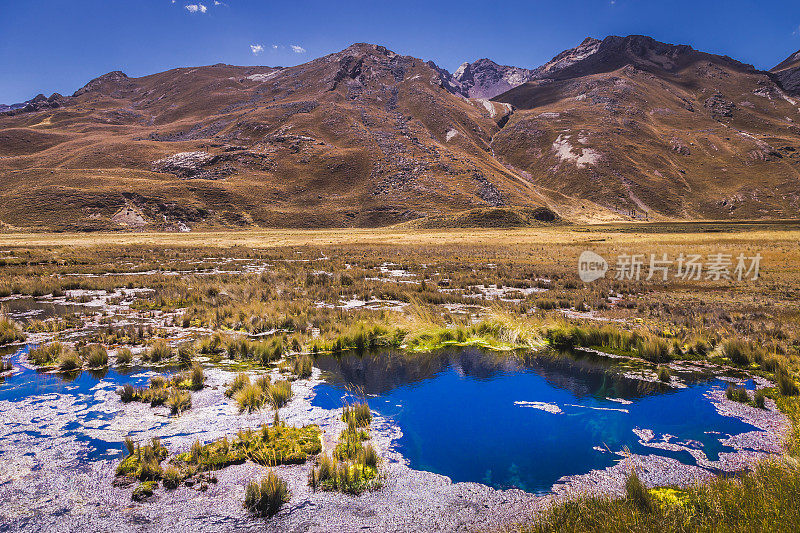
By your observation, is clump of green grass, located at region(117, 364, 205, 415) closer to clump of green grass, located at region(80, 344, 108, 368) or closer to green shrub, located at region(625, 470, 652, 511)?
clump of green grass, located at region(80, 344, 108, 368)

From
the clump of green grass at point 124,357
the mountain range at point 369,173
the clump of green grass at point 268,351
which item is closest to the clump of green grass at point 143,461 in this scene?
the clump of green grass at point 268,351

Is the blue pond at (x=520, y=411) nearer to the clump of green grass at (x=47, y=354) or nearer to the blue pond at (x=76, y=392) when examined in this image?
the blue pond at (x=76, y=392)

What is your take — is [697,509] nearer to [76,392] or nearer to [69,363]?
[76,392]

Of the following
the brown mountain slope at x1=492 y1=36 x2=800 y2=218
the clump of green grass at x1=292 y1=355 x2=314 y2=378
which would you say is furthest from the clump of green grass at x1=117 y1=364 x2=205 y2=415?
the brown mountain slope at x1=492 y1=36 x2=800 y2=218

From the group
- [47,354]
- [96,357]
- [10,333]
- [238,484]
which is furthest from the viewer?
[10,333]

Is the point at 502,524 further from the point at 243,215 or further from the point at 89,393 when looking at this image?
the point at 243,215

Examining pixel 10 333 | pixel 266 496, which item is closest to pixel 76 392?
pixel 10 333
